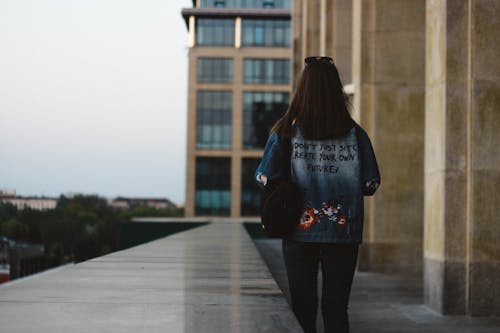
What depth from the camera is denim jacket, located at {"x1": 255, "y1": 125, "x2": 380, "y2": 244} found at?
455cm

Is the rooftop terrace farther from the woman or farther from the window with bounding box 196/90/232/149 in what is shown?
the window with bounding box 196/90/232/149

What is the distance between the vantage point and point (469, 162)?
28.6ft

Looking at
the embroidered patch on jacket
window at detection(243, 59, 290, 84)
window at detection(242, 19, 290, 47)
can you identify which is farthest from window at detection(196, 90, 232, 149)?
the embroidered patch on jacket

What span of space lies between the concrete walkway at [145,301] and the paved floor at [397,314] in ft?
6.07

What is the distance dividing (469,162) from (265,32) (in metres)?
71.8

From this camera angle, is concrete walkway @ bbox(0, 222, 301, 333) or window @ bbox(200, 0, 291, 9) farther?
window @ bbox(200, 0, 291, 9)

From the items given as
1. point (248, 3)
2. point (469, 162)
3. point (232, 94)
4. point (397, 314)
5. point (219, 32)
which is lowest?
Answer: point (397, 314)

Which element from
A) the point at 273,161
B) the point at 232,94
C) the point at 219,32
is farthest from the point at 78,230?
the point at 273,161

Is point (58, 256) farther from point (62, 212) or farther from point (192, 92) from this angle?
point (192, 92)

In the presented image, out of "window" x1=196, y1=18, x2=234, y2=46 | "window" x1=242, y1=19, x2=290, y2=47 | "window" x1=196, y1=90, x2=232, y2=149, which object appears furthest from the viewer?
"window" x1=242, y1=19, x2=290, y2=47

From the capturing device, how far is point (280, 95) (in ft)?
253

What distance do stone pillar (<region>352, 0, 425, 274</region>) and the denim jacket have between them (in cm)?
949

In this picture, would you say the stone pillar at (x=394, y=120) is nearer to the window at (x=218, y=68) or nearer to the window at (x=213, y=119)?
the window at (x=213, y=119)

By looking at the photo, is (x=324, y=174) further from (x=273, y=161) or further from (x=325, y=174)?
(x=273, y=161)
